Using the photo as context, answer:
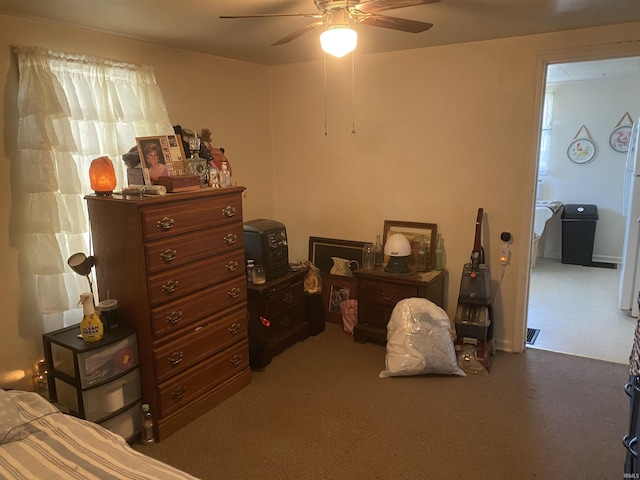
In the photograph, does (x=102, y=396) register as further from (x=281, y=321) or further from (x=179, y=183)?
(x=281, y=321)

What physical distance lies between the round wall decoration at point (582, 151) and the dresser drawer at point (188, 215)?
499 centimetres

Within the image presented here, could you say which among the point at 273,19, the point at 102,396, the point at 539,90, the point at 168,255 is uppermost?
the point at 273,19

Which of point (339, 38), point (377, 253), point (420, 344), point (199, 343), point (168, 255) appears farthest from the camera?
point (377, 253)

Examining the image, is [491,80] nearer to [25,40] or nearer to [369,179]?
[369,179]

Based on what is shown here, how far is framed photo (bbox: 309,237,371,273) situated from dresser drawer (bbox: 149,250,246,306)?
1.37m

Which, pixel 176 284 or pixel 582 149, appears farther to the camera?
pixel 582 149

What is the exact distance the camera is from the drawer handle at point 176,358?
2.50m

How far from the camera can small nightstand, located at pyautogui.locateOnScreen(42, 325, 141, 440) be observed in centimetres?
224

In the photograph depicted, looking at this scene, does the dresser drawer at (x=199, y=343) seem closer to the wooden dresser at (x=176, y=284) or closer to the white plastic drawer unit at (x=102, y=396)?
the wooden dresser at (x=176, y=284)

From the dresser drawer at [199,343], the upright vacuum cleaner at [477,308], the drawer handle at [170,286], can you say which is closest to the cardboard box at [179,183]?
the drawer handle at [170,286]

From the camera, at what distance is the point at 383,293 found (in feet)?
11.5

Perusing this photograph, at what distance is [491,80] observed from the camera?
3.26 meters

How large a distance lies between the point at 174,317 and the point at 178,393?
1.45 ft

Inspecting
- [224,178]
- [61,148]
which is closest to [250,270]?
[224,178]
